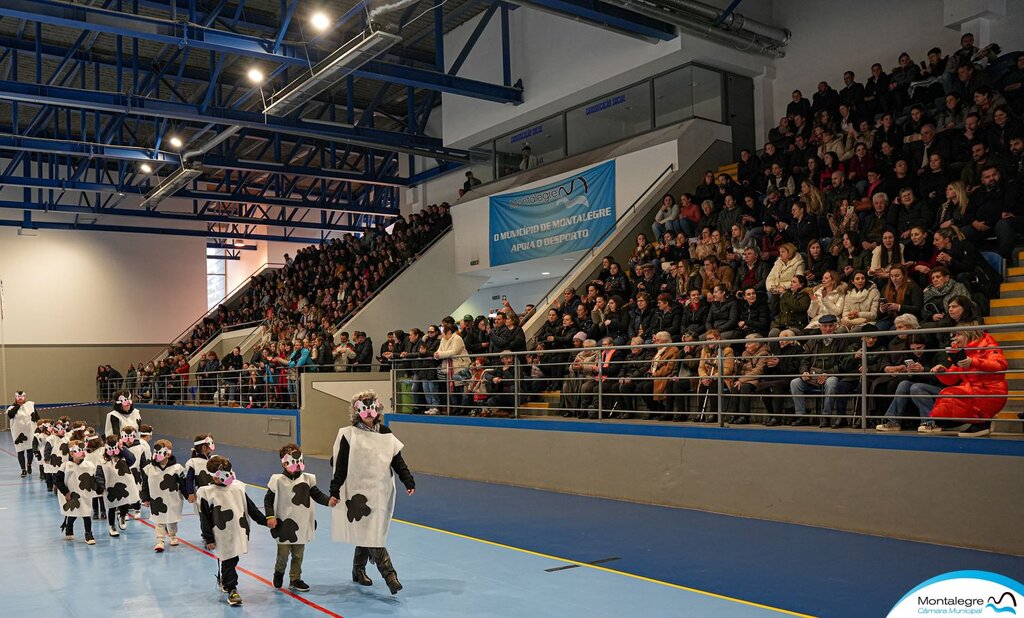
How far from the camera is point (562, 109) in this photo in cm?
2142

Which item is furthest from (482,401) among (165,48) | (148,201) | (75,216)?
(75,216)

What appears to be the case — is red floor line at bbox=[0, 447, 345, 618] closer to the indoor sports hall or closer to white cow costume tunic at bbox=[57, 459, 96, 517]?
the indoor sports hall

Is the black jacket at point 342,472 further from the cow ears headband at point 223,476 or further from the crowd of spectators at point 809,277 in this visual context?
the crowd of spectators at point 809,277

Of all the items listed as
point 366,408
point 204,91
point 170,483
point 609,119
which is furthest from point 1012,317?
point 204,91

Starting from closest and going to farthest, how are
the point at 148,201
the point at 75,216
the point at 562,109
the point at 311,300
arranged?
the point at 562,109, the point at 148,201, the point at 311,300, the point at 75,216

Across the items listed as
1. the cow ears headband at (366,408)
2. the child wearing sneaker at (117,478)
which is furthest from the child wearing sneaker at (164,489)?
the cow ears headband at (366,408)

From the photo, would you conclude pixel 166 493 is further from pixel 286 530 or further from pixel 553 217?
pixel 553 217

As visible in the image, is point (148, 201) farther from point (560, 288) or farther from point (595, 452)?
point (595, 452)

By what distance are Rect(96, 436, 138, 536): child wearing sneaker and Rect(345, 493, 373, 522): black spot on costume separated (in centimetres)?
447

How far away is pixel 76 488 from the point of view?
10.5 m

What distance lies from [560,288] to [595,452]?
5839 mm

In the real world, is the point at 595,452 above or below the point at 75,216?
below

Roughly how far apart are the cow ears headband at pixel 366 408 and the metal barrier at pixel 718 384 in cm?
422

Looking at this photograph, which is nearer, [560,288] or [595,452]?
[595,452]
